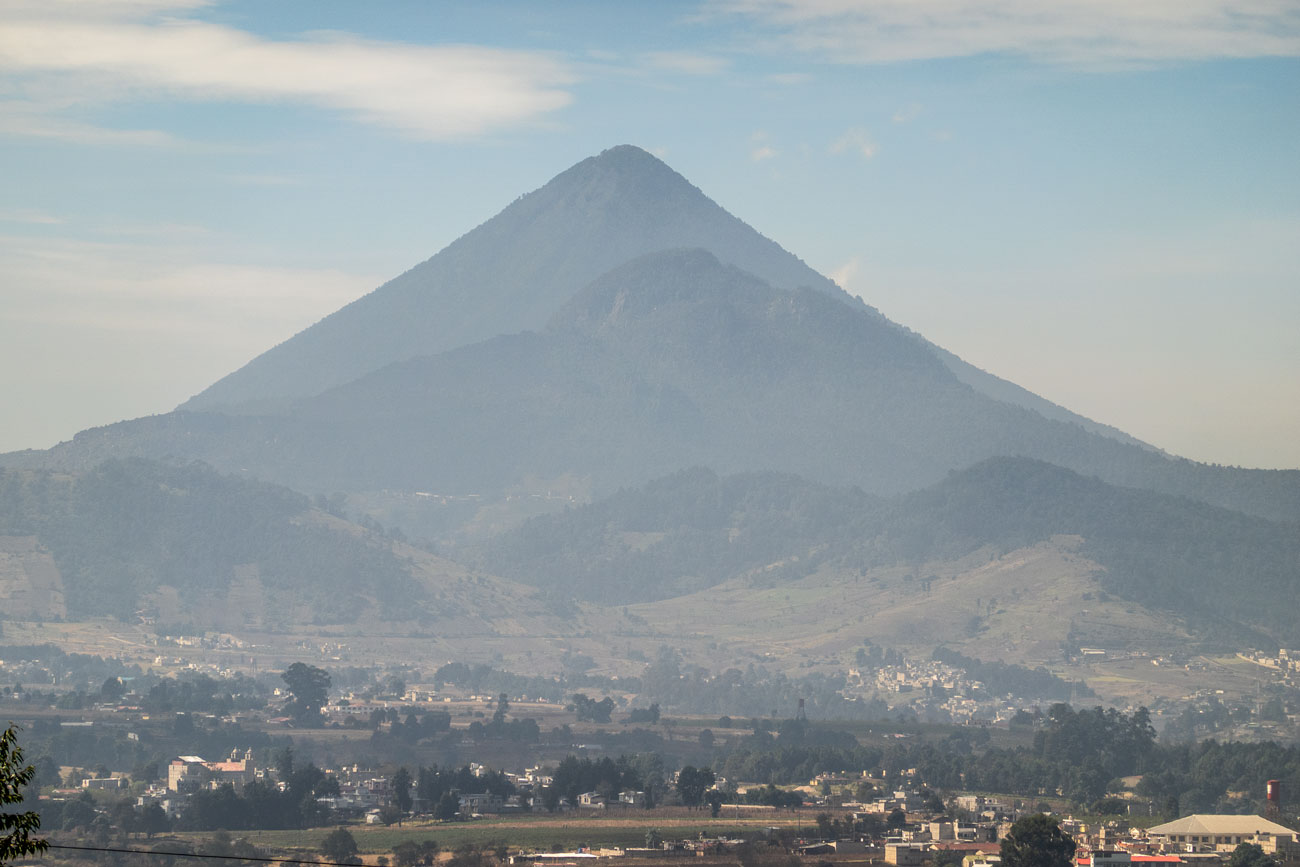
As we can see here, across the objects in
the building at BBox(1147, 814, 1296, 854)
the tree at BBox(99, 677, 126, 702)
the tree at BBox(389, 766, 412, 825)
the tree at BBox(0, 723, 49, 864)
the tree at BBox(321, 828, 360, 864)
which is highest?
the tree at BBox(99, 677, 126, 702)

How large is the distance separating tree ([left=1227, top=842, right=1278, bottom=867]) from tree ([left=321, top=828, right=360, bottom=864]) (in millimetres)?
35428

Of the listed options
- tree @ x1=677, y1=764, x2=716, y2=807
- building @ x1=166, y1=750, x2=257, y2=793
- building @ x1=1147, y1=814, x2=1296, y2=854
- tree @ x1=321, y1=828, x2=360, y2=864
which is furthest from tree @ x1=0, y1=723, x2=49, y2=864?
building @ x1=166, y1=750, x2=257, y2=793

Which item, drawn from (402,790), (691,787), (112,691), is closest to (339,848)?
(402,790)

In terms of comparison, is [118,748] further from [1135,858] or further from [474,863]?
[1135,858]

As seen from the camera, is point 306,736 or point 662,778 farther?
point 306,736

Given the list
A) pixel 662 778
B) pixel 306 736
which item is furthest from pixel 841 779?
pixel 306 736

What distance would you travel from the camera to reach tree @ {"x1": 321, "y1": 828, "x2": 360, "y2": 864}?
300 feet

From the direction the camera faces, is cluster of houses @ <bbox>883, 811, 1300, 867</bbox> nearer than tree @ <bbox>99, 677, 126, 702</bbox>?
Yes

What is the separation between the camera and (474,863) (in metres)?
88.8

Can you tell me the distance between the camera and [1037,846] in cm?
8544

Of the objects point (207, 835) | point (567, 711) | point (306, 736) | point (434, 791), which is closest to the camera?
point (207, 835)

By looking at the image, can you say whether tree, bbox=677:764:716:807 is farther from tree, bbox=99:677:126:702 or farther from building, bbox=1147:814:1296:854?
tree, bbox=99:677:126:702

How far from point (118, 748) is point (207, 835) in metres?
50.0

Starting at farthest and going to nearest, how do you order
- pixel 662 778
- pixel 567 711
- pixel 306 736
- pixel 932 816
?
1. pixel 567 711
2. pixel 306 736
3. pixel 662 778
4. pixel 932 816
